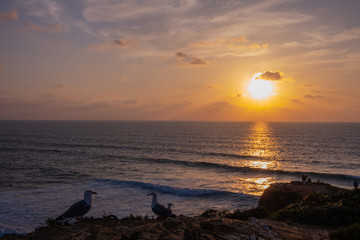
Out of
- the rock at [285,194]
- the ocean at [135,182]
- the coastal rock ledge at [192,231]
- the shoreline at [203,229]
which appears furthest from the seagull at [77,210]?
the rock at [285,194]

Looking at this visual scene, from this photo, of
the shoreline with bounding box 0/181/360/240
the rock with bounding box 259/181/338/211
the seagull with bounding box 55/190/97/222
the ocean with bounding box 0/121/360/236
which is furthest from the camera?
the ocean with bounding box 0/121/360/236

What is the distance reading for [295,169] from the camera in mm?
43625

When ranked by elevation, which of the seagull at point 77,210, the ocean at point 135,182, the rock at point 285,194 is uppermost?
the seagull at point 77,210

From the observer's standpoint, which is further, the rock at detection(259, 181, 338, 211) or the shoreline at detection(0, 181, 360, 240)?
the rock at detection(259, 181, 338, 211)

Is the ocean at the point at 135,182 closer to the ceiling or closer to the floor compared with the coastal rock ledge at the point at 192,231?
closer to the floor

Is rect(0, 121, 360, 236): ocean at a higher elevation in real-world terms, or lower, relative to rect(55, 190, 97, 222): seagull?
lower

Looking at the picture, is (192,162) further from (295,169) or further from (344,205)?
(344,205)

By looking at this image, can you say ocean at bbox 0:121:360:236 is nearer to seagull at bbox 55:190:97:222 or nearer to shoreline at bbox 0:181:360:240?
seagull at bbox 55:190:97:222

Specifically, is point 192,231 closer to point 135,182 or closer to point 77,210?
point 77,210

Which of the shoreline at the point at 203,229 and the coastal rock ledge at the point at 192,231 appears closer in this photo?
the coastal rock ledge at the point at 192,231

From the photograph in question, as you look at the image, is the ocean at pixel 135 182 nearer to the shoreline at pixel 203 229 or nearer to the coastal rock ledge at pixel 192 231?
the shoreline at pixel 203 229

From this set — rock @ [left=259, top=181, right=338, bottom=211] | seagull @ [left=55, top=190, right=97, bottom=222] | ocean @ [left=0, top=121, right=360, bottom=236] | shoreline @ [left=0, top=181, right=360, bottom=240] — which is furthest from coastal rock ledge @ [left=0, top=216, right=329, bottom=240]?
ocean @ [left=0, top=121, right=360, bottom=236]

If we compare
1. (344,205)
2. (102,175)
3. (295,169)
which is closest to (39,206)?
(102,175)

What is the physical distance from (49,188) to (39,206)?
7.26m
